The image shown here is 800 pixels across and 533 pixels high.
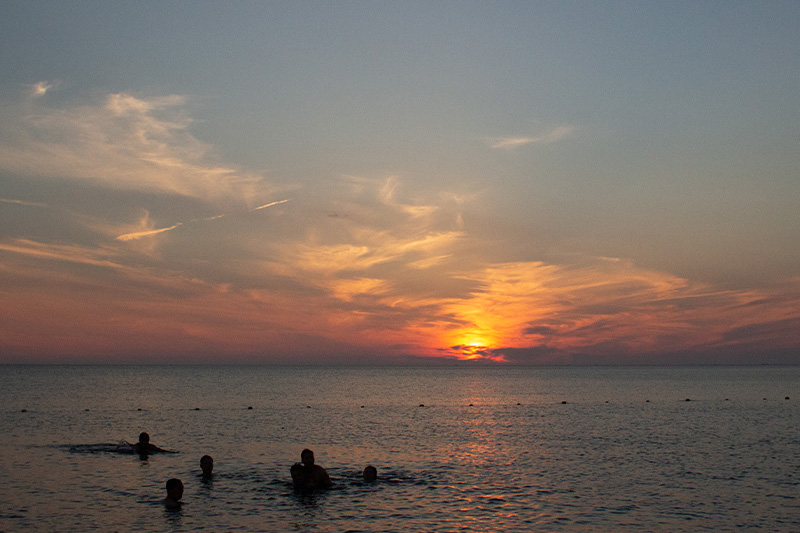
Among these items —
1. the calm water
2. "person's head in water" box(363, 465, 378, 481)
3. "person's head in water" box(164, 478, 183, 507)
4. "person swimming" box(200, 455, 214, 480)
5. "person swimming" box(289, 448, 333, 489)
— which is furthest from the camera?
"person swimming" box(200, 455, 214, 480)

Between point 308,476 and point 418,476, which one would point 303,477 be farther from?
point 418,476

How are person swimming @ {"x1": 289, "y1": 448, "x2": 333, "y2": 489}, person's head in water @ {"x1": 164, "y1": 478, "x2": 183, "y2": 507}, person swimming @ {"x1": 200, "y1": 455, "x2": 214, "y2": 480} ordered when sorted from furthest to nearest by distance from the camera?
person swimming @ {"x1": 200, "y1": 455, "x2": 214, "y2": 480}
person swimming @ {"x1": 289, "y1": 448, "x2": 333, "y2": 489}
person's head in water @ {"x1": 164, "y1": 478, "x2": 183, "y2": 507}

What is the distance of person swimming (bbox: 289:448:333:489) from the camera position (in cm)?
3303

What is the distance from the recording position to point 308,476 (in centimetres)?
3319

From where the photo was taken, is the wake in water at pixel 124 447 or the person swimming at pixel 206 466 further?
the wake in water at pixel 124 447

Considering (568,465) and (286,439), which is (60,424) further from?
(568,465)

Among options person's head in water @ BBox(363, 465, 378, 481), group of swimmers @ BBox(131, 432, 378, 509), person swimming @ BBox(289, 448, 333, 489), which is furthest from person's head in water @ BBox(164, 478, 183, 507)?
person's head in water @ BBox(363, 465, 378, 481)

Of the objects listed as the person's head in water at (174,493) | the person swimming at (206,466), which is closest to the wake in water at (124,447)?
the person swimming at (206,466)

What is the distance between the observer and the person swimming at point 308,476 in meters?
33.0

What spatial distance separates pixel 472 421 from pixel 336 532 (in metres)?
53.4

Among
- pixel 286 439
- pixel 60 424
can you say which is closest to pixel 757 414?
pixel 286 439

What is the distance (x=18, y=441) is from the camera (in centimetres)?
5238

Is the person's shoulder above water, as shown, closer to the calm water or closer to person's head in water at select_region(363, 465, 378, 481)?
the calm water

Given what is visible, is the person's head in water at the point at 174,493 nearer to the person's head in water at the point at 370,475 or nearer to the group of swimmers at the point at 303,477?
the group of swimmers at the point at 303,477
